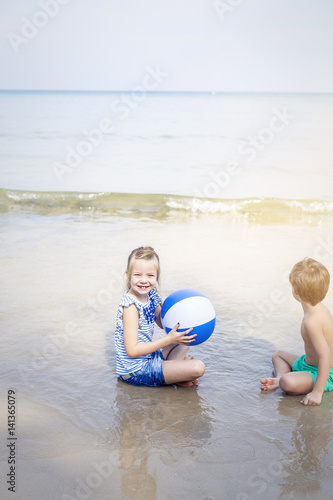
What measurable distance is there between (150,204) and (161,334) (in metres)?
7.50

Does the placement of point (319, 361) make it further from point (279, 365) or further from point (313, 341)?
point (279, 365)

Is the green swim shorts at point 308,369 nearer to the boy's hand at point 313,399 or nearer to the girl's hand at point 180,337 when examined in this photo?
the boy's hand at point 313,399

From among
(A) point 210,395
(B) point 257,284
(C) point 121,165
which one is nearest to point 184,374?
(A) point 210,395

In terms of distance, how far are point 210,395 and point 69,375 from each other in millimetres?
1183

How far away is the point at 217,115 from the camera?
35.2 meters

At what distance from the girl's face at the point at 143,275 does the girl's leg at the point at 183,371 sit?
24.5 inches

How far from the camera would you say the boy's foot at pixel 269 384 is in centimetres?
404

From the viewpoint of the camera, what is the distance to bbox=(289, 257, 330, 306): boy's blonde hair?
390cm

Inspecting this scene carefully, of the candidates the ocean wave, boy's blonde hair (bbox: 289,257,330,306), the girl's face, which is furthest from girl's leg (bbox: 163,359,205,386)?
the ocean wave

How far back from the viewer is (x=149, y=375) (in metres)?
4.11

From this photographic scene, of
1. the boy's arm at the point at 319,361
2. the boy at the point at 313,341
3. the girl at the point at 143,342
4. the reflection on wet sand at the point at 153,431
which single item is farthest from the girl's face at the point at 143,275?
the boy's arm at the point at 319,361

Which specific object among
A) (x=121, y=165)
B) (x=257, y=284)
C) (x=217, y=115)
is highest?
(x=217, y=115)

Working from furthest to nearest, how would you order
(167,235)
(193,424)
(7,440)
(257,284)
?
(167,235) < (257,284) < (193,424) < (7,440)

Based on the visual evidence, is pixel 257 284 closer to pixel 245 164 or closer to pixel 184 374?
pixel 184 374
